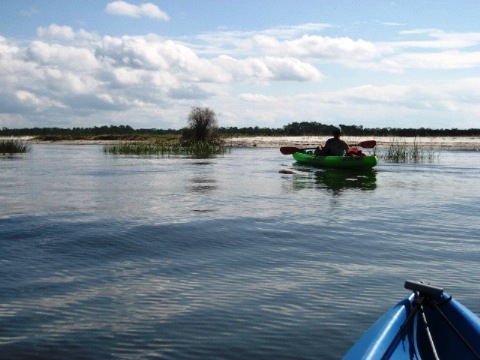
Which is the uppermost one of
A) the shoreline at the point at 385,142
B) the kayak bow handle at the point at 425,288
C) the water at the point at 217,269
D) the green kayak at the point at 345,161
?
the shoreline at the point at 385,142

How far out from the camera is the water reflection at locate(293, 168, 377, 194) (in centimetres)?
1875

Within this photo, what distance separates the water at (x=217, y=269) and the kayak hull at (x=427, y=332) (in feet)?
3.20

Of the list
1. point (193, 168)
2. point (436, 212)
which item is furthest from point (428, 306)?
point (193, 168)

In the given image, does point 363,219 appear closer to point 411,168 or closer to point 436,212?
point 436,212

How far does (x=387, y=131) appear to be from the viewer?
222 ft

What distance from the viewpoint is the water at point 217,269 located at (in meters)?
5.13

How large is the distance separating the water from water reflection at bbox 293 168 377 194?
2367 millimetres

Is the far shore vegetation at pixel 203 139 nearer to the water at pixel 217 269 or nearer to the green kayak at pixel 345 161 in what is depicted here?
the green kayak at pixel 345 161

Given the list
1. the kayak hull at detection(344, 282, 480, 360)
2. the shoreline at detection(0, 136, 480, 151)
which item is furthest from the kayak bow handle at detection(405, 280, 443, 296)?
the shoreline at detection(0, 136, 480, 151)

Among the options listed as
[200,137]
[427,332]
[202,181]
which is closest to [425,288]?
[427,332]

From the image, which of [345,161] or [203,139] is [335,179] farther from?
[203,139]

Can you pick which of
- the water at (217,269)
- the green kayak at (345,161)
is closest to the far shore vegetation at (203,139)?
the green kayak at (345,161)

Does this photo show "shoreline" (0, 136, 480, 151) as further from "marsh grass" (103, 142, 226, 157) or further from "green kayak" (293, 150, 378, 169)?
"green kayak" (293, 150, 378, 169)

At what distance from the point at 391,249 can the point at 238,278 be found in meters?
2.87
